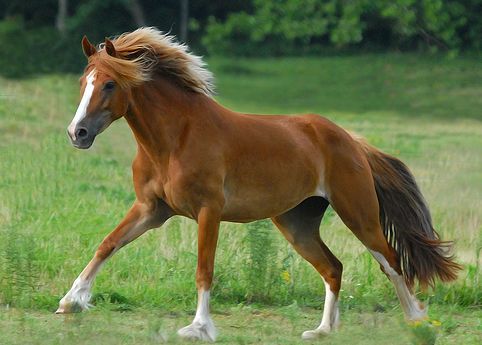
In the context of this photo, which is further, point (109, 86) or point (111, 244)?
point (111, 244)

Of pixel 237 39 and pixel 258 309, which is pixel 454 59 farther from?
pixel 258 309

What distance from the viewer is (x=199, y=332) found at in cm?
737

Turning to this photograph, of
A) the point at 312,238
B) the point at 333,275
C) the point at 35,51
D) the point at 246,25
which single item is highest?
the point at 246,25

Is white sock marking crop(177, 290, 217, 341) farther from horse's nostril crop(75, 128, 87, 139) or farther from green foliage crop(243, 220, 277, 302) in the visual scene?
green foliage crop(243, 220, 277, 302)

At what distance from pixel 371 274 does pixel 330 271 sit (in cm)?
Result: 122

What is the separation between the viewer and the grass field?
771cm

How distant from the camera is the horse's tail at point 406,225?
8.63 meters

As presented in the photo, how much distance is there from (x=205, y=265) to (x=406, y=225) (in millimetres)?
1785

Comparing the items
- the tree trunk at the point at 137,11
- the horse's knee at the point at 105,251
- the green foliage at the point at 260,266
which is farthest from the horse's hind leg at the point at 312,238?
the tree trunk at the point at 137,11

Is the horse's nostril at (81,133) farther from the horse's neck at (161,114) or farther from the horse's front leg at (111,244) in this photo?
the horse's front leg at (111,244)

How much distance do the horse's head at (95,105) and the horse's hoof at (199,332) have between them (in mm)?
1220

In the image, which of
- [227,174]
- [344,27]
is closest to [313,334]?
[227,174]

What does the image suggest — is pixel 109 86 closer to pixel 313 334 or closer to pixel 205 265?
pixel 205 265

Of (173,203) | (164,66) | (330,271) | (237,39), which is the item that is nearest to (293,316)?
(330,271)
